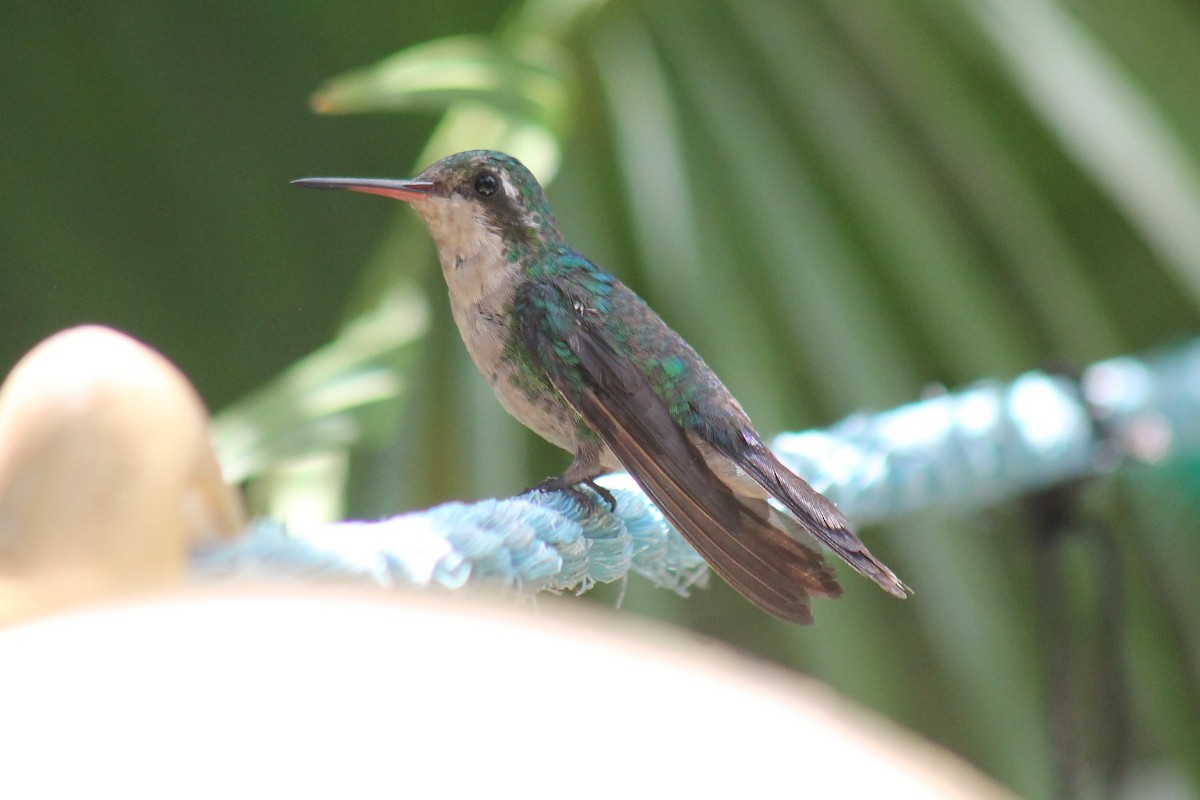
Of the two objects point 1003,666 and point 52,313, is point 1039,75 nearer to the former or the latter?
point 1003,666

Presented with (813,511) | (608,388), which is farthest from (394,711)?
(608,388)

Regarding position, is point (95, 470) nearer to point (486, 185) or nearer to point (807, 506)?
point (807, 506)

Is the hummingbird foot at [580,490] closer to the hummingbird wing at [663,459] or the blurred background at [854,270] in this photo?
the hummingbird wing at [663,459]

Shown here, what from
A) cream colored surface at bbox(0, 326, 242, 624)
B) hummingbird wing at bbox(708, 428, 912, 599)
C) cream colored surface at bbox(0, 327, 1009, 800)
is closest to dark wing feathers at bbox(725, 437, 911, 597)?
hummingbird wing at bbox(708, 428, 912, 599)

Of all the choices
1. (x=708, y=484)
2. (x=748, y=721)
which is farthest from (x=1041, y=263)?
(x=748, y=721)

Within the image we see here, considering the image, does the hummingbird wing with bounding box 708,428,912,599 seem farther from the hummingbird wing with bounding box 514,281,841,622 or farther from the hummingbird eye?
the hummingbird eye

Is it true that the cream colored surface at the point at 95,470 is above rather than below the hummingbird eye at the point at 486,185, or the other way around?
below

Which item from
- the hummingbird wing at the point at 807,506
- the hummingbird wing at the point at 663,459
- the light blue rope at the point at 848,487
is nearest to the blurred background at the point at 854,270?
the light blue rope at the point at 848,487

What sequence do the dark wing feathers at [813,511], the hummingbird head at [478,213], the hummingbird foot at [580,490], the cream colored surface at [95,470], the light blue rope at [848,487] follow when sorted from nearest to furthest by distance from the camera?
the cream colored surface at [95,470] < the light blue rope at [848,487] < the dark wing feathers at [813,511] < the hummingbird foot at [580,490] < the hummingbird head at [478,213]
